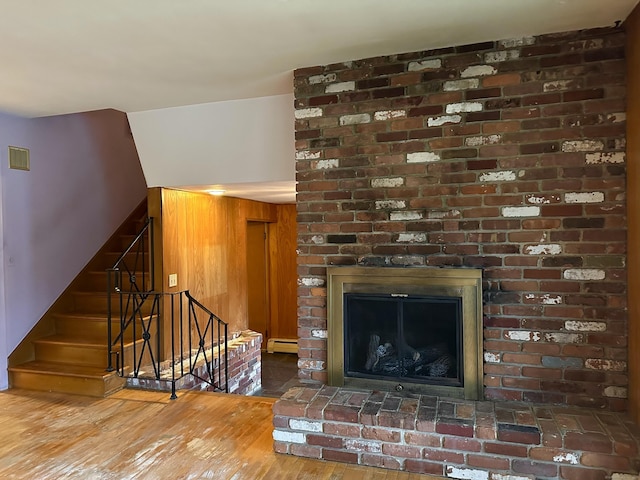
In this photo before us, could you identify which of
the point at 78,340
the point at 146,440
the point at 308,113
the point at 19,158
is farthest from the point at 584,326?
the point at 19,158

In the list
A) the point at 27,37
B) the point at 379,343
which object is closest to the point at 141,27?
the point at 27,37

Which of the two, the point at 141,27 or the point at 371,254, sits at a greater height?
the point at 141,27

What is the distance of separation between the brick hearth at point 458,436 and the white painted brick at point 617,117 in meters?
1.58

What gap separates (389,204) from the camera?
2.72 metres

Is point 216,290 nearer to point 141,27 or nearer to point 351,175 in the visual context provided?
point 351,175

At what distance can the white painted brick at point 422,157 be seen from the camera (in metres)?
2.63

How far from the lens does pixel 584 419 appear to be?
2244 millimetres

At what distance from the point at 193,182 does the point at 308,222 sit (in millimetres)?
1516

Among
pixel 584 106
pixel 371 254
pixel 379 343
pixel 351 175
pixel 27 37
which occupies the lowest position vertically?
pixel 379 343

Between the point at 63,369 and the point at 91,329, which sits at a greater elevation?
the point at 91,329

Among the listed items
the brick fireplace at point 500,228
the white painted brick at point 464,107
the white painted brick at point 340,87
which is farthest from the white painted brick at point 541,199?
the white painted brick at point 340,87

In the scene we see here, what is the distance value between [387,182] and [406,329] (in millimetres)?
923

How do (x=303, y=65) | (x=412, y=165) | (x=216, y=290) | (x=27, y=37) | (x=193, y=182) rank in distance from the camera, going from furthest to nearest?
(x=216, y=290) < (x=193, y=182) < (x=303, y=65) < (x=412, y=165) < (x=27, y=37)

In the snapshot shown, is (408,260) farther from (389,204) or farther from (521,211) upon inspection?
(521,211)
